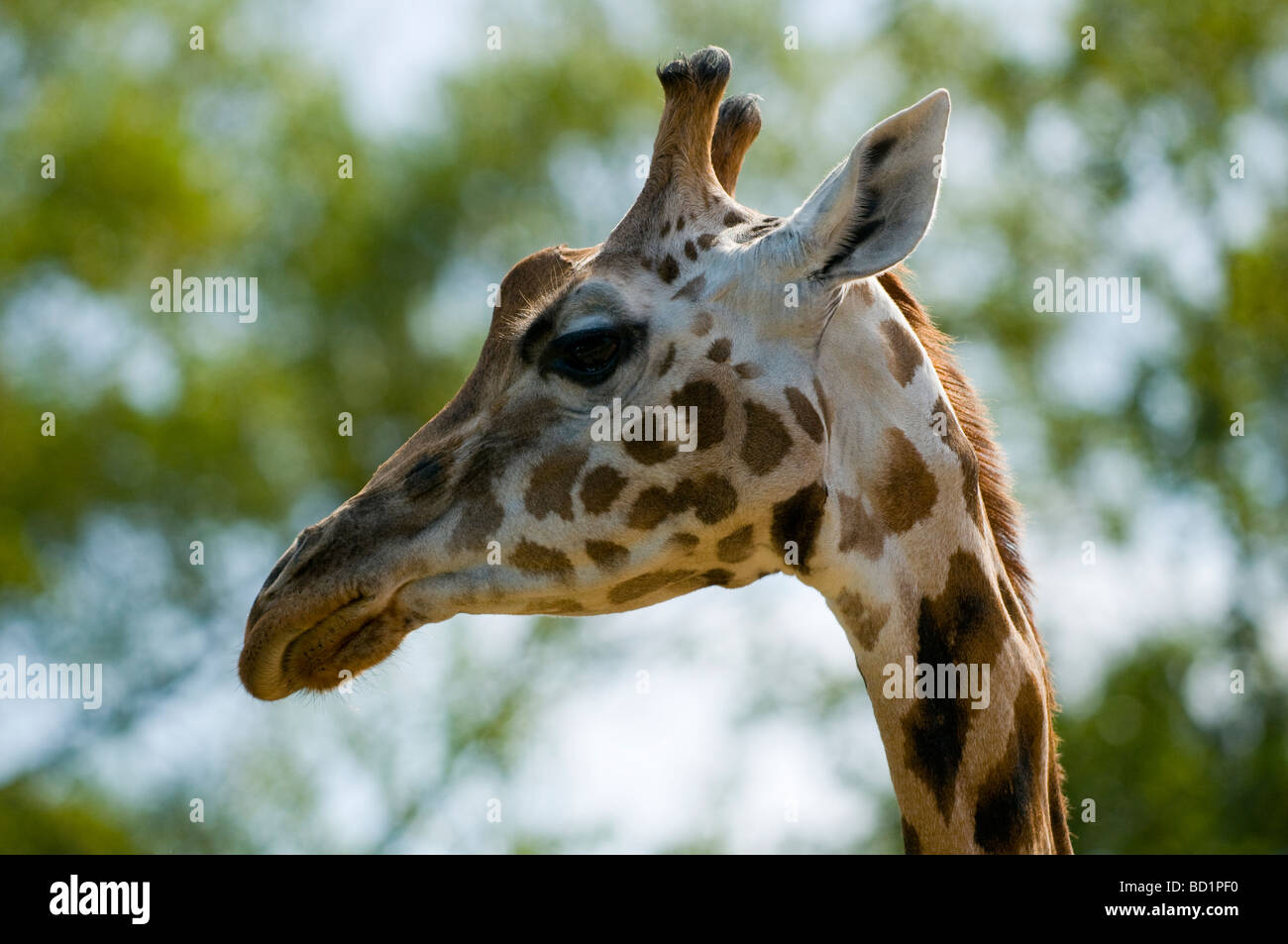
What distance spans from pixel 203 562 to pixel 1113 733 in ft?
40.5

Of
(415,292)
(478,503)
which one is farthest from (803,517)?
(415,292)

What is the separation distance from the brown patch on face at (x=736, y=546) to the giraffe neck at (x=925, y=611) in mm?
236

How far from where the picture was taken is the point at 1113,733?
20484 mm

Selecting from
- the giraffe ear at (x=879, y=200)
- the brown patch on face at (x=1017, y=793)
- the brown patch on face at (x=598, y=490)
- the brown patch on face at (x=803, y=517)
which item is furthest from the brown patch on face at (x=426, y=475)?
the brown patch on face at (x=1017, y=793)

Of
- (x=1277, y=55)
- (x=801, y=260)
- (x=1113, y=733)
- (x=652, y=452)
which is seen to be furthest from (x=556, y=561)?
(x=1277, y=55)

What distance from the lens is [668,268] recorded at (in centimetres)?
514

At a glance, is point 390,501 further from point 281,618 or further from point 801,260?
point 801,260

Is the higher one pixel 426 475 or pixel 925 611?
pixel 426 475

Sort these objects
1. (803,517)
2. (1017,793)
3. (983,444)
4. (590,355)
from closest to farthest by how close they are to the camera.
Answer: (1017,793) → (803,517) → (590,355) → (983,444)

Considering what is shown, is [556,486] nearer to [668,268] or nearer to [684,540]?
[684,540]

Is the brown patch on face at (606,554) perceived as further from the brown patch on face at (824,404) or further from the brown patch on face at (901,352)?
the brown patch on face at (901,352)

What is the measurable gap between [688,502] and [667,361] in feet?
1.54

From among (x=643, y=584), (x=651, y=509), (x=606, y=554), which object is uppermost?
(x=651, y=509)

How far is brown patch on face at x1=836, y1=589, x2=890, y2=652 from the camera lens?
15.5ft
